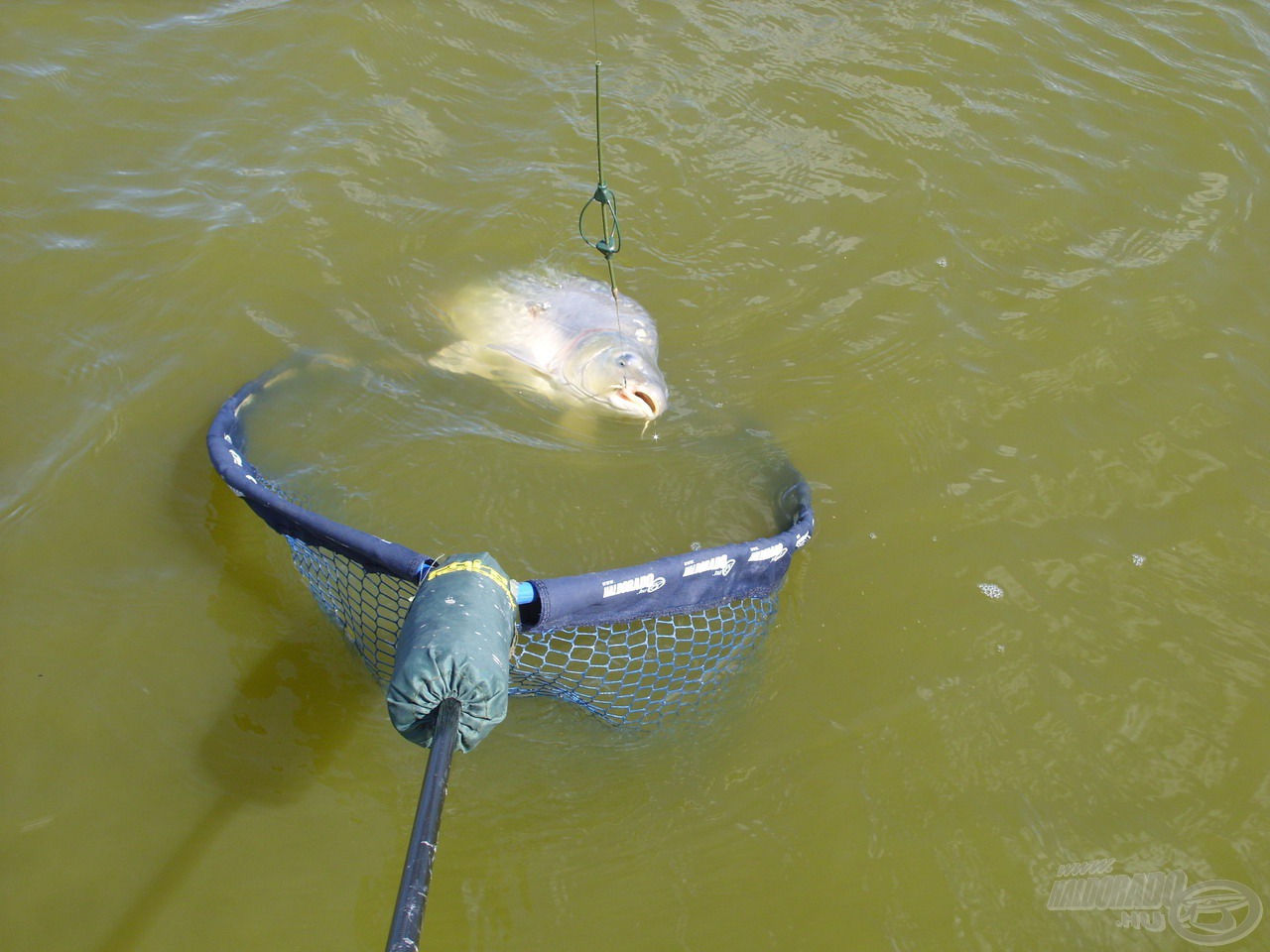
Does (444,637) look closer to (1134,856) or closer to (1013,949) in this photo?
(1013,949)

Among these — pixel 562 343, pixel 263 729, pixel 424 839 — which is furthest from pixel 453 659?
pixel 562 343

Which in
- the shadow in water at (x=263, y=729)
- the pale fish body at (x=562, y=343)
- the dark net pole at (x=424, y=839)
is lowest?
the shadow in water at (x=263, y=729)

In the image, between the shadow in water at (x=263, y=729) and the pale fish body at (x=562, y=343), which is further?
the pale fish body at (x=562, y=343)

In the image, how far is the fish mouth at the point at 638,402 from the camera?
4.72 m

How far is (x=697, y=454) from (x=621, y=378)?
537mm

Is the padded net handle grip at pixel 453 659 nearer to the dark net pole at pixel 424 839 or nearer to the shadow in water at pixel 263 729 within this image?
the dark net pole at pixel 424 839

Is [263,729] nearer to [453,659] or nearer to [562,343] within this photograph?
[453,659]

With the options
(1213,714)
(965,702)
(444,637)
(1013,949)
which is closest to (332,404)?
(444,637)

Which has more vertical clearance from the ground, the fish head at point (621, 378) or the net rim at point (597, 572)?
the net rim at point (597, 572)

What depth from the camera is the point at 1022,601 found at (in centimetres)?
406

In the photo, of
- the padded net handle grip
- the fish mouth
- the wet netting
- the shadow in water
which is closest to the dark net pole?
the padded net handle grip

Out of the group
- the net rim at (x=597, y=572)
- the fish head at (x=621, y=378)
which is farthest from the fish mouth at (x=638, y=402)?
the net rim at (x=597, y=572)

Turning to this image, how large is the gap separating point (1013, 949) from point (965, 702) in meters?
0.90

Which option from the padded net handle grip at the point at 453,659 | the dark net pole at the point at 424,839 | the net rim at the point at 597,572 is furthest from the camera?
the net rim at the point at 597,572
